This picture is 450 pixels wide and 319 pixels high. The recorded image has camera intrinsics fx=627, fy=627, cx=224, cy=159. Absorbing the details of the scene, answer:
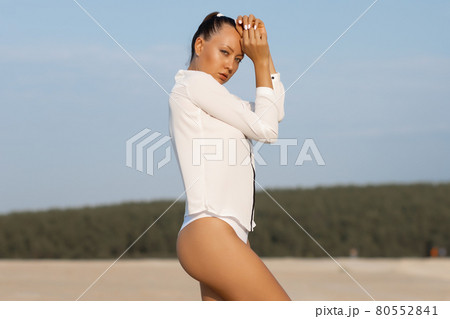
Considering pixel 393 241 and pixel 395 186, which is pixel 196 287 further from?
pixel 395 186

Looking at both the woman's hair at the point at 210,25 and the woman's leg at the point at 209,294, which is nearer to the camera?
the woman's leg at the point at 209,294

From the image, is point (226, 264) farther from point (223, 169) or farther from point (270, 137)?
point (270, 137)

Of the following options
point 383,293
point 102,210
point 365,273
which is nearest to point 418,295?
point 383,293

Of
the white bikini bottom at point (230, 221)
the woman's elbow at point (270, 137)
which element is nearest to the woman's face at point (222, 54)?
the woman's elbow at point (270, 137)

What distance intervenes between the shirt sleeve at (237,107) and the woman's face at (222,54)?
17cm

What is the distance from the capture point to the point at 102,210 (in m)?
22.3

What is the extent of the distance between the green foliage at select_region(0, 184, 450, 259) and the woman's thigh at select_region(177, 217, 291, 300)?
15983mm

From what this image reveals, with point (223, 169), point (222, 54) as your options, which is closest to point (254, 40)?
point (222, 54)

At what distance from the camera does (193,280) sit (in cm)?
1390

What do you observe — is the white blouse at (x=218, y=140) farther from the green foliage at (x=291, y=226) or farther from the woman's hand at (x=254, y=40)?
the green foliage at (x=291, y=226)

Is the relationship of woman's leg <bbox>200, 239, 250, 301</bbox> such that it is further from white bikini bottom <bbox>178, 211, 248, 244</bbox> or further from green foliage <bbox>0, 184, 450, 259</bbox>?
green foliage <bbox>0, 184, 450, 259</bbox>

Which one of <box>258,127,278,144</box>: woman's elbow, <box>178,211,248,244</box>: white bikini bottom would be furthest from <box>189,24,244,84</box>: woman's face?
<box>178,211,248,244</box>: white bikini bottom

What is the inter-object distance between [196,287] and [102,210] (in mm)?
10450

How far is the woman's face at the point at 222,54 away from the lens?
326 centimetres
